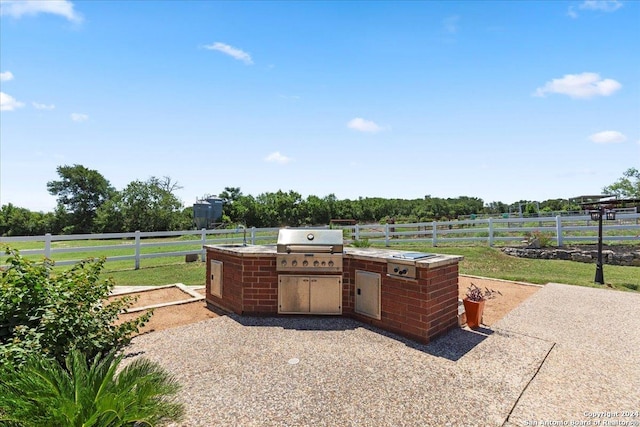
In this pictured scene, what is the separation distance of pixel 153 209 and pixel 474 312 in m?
35.4

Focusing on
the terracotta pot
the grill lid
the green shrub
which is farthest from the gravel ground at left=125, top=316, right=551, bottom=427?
the grill lid

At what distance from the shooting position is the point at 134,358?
3.74 m

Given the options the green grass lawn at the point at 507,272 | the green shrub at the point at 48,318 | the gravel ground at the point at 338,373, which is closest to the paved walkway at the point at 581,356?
the gravel ground at the point at 338,373

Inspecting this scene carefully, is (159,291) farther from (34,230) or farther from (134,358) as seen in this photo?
(34,230)

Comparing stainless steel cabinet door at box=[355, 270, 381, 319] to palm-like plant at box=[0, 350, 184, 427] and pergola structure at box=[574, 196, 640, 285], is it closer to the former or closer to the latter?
palm-like plant at box=[0, 350, 184, 427]

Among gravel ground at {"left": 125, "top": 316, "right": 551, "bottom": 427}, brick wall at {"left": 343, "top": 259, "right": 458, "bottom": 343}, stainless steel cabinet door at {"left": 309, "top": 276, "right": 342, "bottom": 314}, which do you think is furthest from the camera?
stainless steel cabinet door at {"left": 309, "top": 276, "right": 342, "bottom": 314}

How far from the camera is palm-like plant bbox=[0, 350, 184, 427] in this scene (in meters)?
2.10

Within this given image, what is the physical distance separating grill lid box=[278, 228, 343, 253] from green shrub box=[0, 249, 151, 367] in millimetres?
2266

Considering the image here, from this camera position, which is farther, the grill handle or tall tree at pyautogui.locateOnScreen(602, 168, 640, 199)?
tall tree at pyautogui.locateOnScreen(602, 168, 640, 199)

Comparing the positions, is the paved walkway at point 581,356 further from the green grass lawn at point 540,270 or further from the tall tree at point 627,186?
the tall tree at point 627,186

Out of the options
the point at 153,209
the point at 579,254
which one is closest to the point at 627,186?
the point at 579,254

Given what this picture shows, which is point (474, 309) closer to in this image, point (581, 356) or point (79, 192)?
point (581, 356)

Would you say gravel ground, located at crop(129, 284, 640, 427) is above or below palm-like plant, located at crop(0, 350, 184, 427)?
below

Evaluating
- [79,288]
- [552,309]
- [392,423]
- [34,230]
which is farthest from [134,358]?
[34,230]
